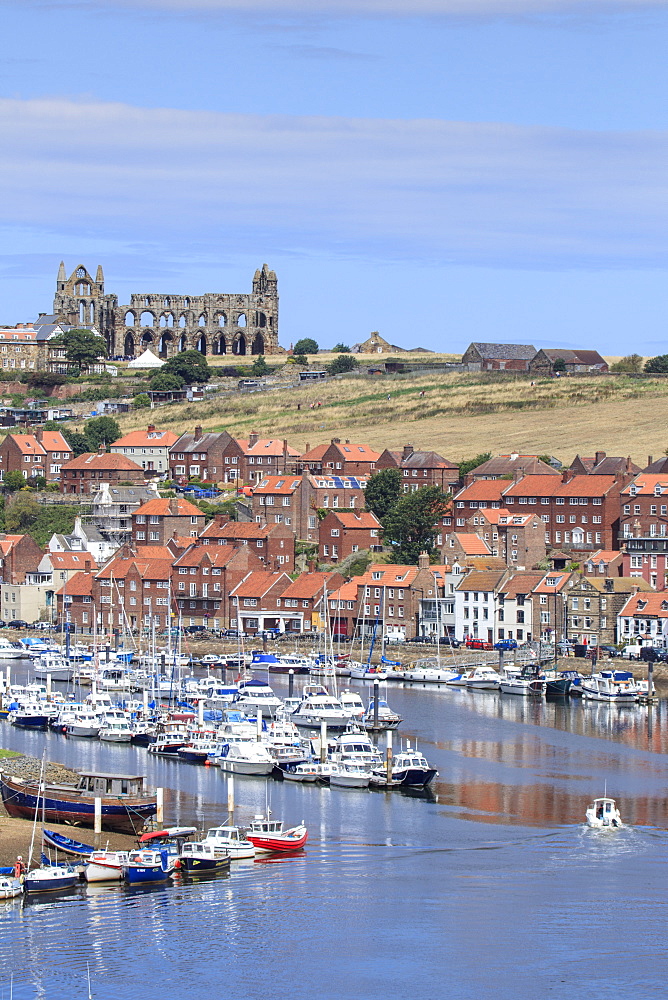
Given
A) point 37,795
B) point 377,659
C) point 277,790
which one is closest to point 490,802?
point 277,790

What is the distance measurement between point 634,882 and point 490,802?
Result: 1095 cm

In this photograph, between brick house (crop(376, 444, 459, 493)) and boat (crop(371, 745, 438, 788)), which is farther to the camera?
brick house (crop(376, 444, 459, 493))

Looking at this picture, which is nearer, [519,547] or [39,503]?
[519,547]

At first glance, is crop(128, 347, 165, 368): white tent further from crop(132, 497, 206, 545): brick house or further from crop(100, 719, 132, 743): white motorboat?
crop(100, 719, 132, 743): white motorboat

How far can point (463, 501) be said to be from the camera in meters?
118

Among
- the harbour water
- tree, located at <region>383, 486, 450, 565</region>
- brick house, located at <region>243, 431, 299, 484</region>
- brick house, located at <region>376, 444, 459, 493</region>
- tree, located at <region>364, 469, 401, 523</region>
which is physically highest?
brick house, located at <region>243, 431, 299, 484</region>

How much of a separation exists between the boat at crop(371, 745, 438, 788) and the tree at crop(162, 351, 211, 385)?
118 m

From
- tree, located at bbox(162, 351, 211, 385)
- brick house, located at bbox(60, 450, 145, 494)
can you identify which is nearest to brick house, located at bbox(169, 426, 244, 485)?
brick house, located at bbox(60, 450, 145, 494)

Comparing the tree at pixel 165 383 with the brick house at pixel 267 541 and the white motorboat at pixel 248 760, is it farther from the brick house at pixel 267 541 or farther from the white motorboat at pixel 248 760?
the white motorboat at pixel 248 760

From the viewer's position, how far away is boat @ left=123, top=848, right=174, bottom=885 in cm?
5097

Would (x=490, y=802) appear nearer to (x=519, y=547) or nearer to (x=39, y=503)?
(x=519, y=547)

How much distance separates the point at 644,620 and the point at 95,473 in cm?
5620

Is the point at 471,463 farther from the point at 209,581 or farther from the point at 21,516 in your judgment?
the point at 21,516

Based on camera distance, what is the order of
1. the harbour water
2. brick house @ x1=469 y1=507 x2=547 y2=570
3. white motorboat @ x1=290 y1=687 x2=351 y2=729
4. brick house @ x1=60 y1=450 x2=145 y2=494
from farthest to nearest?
brick house @ x1=60 y1=450 x2=145 y2=494 < brick house @ x1=469 y1=507 x2=547 y2=570 < white motorboat @ x1=290 y1=687 x2=351 y2=729 < the harbour water
